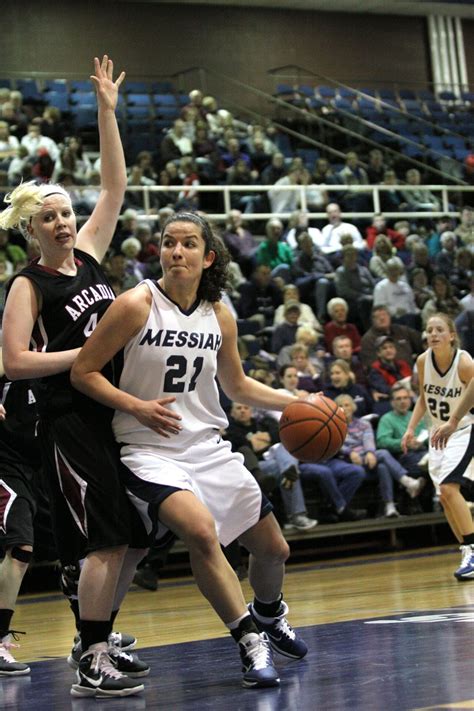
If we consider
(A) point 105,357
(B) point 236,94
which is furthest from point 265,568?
(B) point 236,94

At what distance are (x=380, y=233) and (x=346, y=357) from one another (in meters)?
3.49

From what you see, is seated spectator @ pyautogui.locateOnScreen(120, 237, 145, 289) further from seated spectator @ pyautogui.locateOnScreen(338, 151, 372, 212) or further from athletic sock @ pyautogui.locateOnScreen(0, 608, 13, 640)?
athletic sock @ pyautogui.locateOnScreen(0, 608, 13, 640)

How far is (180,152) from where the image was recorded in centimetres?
1414

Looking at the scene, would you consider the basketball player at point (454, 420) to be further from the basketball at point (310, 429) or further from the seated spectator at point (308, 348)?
the seated spectator at point (308, 348)

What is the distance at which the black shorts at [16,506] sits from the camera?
4.96 m

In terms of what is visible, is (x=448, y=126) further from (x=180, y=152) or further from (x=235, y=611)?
(x=235, y=611)

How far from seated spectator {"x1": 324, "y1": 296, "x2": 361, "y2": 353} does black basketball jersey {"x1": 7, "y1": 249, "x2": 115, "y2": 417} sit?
7.07m

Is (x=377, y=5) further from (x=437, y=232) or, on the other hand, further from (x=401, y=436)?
(x=401, y=436)

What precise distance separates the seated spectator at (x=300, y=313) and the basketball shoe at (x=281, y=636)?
6903mm

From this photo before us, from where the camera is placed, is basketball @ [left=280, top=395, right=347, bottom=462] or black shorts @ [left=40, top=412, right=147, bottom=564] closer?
black shorts @ [left=40, top=412, right=147, bottom=564]

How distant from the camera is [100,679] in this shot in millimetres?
3912

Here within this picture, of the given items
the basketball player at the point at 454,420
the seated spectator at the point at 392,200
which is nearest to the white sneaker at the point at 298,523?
the basketball player at the point at 454,420

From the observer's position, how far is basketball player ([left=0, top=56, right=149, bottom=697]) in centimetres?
396

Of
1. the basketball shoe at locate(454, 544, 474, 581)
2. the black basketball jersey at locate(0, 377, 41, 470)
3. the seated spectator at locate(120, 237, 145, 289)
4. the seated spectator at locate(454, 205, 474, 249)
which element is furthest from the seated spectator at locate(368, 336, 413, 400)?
the black basketball jersey at locate(0, 377, 41, 470)
